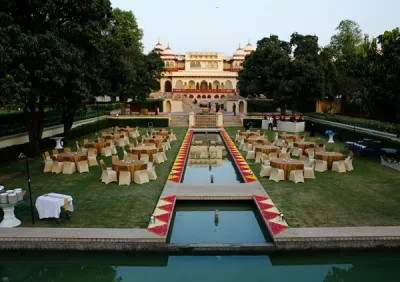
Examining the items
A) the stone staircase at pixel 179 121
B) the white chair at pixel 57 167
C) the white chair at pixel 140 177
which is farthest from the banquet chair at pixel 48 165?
the stone staircase at pixel 179 121

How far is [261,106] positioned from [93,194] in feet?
131

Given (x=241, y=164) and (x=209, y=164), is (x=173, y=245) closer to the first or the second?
(x=241, y=164)

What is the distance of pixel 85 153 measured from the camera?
15492 millimetres

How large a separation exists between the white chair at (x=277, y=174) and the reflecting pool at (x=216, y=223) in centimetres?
249

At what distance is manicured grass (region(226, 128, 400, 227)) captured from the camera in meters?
9.19

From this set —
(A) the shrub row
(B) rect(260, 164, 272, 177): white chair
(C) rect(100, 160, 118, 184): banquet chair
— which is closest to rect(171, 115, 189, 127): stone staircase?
(A) the shrub row

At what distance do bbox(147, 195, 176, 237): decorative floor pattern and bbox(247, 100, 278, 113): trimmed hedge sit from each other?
130 feet

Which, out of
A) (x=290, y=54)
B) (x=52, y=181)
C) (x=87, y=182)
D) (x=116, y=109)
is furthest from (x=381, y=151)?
(x=116, y=109)

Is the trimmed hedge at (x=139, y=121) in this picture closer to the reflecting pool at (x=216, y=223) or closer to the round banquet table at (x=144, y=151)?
the round banquet table at (x=144, y=151)

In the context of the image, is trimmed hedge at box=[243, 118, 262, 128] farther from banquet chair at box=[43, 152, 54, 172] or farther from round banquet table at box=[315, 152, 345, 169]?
banquet chair at box=[43, 152, 54, 172]

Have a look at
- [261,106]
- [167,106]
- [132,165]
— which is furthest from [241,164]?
[261,106]

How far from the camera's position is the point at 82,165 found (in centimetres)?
1480

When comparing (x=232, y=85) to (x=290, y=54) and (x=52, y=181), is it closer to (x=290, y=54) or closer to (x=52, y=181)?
(x=290, y=54)

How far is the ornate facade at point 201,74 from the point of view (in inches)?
2406
